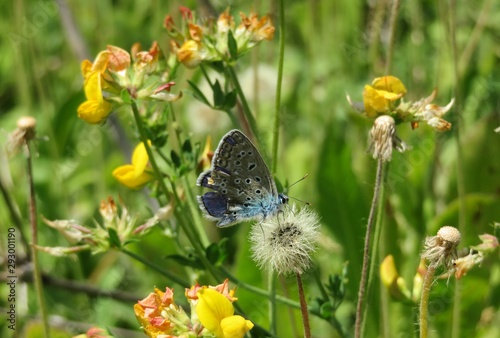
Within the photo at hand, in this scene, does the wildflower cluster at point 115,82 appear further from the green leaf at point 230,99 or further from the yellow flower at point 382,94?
the yellow flower at point 382,94

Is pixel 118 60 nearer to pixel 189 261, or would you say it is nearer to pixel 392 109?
pixel 189 261

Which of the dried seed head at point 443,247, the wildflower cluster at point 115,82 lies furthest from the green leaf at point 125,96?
the dried seed head at point 443,247

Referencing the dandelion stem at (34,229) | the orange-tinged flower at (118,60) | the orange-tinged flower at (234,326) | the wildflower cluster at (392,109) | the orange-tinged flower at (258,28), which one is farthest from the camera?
the orange-tinged flower at (258,28)

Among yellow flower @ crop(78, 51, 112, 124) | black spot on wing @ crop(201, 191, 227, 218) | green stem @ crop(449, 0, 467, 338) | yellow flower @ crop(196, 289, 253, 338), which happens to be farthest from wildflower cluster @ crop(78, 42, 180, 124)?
green stem @ crop(449, 0, 467, 338)

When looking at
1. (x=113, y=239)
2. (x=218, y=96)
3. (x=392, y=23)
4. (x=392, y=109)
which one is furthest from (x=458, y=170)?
(x=113, y=239)

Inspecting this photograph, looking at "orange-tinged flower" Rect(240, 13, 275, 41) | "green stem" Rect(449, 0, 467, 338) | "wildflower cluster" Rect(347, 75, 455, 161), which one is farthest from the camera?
"green stem" Rect(449, 0, 467, 338)

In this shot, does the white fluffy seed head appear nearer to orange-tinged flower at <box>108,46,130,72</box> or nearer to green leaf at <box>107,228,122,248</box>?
green leaf at <box>107,228,122,248</box>
